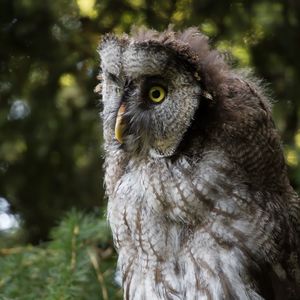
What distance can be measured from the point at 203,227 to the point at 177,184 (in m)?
0.21

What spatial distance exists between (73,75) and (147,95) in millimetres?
1717

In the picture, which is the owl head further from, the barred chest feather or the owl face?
the barred chest feather

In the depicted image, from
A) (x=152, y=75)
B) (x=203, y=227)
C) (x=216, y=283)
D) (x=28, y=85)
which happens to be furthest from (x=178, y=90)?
(x=28, y=85)

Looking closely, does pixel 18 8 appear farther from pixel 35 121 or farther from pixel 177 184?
pixel 177 184

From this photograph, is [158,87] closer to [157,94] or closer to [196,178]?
[157,94]

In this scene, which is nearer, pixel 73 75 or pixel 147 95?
pixel 147 95

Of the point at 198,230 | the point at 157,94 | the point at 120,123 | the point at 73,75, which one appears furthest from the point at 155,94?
the point at 73,75

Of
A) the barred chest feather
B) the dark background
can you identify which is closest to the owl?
the barred chest feather

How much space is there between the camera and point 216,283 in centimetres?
294

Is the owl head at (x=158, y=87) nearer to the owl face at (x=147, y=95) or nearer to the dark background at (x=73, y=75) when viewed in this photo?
the owl face at (x=147, y=95)

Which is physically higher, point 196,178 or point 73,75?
point 73,75

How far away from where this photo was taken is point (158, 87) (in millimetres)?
3012

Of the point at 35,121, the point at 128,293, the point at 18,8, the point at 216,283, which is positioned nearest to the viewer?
the point at 216,283

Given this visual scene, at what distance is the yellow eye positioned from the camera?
9.89 ft
